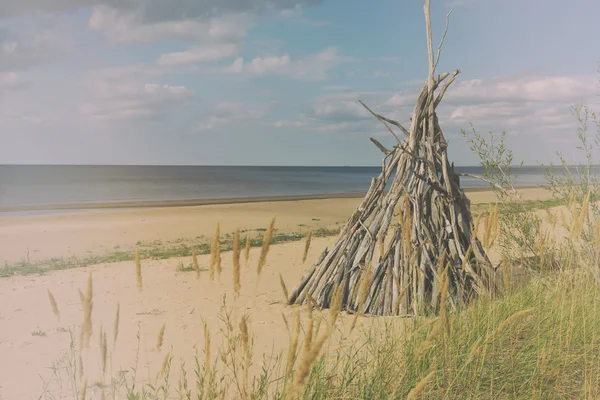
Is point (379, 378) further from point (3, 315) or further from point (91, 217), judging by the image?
point (91, 217)

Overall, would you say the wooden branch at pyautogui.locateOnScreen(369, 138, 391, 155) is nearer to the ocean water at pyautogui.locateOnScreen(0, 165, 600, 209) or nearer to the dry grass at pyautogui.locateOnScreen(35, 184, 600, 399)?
the dry grass at pyautogui.locateOnScreen(35, 184, 600, 399)

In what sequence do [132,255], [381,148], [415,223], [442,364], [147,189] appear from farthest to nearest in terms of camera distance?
[147,189] < [132,255] < [381,148] < [415,223] < [442,364]

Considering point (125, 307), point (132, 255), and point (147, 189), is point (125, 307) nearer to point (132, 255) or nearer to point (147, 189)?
point (132, 255)

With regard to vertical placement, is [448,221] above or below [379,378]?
above

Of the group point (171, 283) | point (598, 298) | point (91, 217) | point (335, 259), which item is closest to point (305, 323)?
point (335, 259)

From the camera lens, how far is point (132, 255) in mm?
10141

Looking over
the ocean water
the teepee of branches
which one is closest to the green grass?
the teepee of branches

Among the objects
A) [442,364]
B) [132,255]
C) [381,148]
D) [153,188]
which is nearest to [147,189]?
[153,188]

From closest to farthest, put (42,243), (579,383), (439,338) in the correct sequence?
(439,338) → (579,383) → (42,243)

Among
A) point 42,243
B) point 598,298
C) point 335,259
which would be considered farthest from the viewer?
point 42,243

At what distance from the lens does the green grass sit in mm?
8570

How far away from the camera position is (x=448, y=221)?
5.05m

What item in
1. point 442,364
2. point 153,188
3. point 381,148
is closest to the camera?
point 442,364

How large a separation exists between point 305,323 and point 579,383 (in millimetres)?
2376
